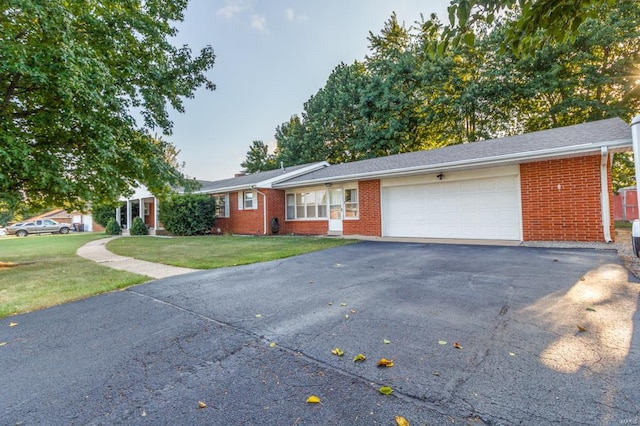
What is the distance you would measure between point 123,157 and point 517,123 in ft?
76.8

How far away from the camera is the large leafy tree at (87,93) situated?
645 cm

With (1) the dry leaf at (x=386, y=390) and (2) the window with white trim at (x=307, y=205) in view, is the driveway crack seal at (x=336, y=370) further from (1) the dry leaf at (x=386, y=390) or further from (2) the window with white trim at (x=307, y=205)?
(2) the window with white trim at (x=307, y=205)

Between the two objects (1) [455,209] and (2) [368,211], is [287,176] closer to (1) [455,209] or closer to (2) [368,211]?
(2) [368,211]

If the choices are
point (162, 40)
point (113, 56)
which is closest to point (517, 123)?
point (162, 40)

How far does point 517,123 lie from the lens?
2173 centimetres

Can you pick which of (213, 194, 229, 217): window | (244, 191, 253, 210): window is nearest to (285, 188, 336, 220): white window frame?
(244, 191, 253, 210): window

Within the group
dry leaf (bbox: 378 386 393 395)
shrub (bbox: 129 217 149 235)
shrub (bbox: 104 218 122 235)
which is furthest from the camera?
shrub (bbox: 104 218 122 235)

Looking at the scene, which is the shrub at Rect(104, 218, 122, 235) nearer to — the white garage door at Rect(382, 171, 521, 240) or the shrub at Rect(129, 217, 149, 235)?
the shrub at Rect(129, 217, 149, 235)

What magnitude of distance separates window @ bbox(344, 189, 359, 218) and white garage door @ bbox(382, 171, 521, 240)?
1500mm

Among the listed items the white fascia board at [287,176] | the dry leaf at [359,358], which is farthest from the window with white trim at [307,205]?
the dry leaf at [359,358]

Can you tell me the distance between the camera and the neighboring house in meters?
8.90

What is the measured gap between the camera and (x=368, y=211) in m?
13.6

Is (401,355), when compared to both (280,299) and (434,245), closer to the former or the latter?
(280,299)

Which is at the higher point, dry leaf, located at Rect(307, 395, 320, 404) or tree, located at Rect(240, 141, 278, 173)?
tree, located at Rect(240, 141, 278, 173)
